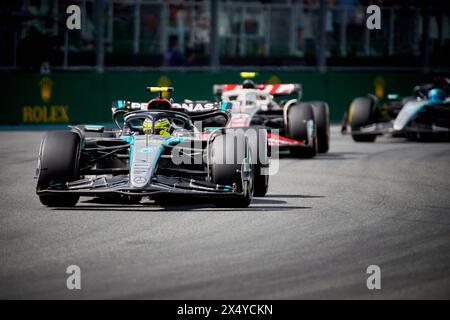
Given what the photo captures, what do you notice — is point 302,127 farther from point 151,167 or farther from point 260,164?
point 151,167

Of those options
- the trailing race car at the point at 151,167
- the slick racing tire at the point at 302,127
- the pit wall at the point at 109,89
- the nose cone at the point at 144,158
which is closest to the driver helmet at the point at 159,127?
→ the trailing race car at the point at 151,167

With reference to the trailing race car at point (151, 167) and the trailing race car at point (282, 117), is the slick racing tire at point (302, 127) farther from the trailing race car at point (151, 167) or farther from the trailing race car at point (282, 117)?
the trailing race car at point (151, 167)

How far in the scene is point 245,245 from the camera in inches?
354

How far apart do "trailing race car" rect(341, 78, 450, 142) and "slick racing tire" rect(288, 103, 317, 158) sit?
11.5ft

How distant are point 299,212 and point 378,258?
9.17 feet

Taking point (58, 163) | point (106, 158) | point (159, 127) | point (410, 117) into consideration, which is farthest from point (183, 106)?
point (410, 117)

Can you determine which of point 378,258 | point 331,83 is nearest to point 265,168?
point 378,258

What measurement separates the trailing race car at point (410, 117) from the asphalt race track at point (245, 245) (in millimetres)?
7141

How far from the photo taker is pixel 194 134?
12.1 m

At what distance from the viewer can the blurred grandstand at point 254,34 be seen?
38.7 meters

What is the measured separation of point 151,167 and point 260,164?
5.87 feet

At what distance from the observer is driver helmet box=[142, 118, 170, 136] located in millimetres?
Answer: 12297

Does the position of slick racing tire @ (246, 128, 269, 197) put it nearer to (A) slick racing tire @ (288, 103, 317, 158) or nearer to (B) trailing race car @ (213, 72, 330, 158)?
(B) trailing race car @ (213, 72, 330, 158)

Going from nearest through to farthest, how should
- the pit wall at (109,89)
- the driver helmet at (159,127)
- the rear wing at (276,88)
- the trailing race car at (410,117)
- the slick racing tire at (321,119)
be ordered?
the driver helmet at (159,127), the slick racing tire at (321,119), the rear wing at (276,88), the trailing race car at (410,117), the pit wall at (109,89)
